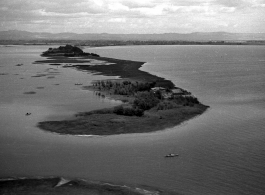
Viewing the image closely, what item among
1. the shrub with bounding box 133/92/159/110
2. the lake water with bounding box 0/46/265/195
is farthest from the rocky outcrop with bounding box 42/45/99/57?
the shrub with bounding box 133/92/159/110

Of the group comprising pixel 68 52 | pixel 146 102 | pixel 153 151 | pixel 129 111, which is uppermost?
pixel 68 52

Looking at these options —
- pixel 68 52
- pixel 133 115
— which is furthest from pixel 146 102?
pixel 68 52

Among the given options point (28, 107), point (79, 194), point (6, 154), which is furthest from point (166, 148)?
point (28, 107)

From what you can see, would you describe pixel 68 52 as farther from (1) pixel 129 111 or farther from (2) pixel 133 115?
(2) pixel 133 115

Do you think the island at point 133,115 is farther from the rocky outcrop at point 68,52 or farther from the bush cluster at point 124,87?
the rocky outcrop at point 68,52

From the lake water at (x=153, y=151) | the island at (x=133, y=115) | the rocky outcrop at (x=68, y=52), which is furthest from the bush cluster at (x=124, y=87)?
the rocky outcrop at (x=68, y=52)

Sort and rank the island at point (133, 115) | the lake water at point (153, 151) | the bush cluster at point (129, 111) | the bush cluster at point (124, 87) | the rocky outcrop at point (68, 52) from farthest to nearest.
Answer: the rocky outcrop at point (68, 52) → the bush cluster at point (124, 87) → the bush cluster at point (129, 111) → the island at point (133, 115) → the lake water at point (153, 151)

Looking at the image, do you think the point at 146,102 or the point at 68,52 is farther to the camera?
the point at 68,52

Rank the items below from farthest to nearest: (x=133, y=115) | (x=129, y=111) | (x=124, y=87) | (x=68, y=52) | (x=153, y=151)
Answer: (x=68, y=52), (x=124, y=87), (x=129, y=111), (x=133, y=115), (x=153, y=151)

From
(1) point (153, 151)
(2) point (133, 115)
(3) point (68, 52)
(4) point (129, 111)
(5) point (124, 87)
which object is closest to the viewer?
(1) point (153, 151)

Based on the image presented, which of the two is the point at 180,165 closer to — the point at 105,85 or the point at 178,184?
the point at 178,184

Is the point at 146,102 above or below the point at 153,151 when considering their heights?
above
